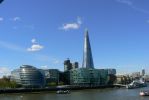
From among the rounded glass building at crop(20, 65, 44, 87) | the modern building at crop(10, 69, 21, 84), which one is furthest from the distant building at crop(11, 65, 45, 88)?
the modern building at crop(10, 69, 21, 84)

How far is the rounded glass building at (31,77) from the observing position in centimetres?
17388

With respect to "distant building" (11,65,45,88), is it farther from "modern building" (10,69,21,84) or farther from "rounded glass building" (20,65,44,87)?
"modern building" (10,69,21,84)

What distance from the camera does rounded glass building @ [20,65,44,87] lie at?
173875 millimetres

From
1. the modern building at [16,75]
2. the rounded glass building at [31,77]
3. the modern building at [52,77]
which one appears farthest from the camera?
the modern building at [52,77]

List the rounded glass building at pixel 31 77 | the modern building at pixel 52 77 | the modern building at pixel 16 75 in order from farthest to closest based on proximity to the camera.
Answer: the modern building at pixel 52 77 < the modern building at pixel 16 75 < the rounded glass building at pixel 31 77

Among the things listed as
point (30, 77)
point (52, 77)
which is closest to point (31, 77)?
point (30, 77)

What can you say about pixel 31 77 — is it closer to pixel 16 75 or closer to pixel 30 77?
pixel 30 77

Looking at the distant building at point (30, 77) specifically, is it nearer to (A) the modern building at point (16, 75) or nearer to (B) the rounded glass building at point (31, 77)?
(B) the rounded glass building at point (31, 77)

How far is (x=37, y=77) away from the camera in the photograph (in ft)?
574

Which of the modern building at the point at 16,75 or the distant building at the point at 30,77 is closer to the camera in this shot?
the distant building at the point at 30,77

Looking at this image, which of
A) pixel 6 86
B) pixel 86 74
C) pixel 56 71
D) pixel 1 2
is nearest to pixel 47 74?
pixel 56 71

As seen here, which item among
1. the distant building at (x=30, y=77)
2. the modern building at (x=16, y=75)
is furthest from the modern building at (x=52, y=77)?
the modern building at (x=16, y=75)

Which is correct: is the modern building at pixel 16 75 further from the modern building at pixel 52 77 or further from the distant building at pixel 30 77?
the modern building at pixel 52 77

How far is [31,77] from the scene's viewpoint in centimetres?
17388
